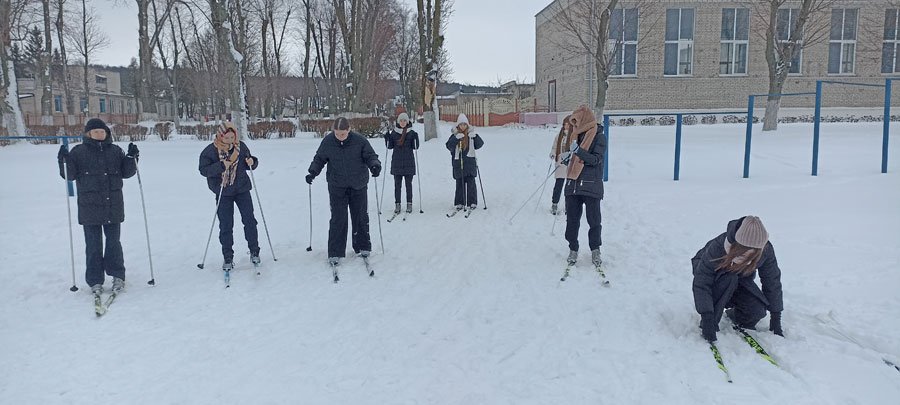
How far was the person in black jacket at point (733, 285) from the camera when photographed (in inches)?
181

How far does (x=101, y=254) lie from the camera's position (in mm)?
6301

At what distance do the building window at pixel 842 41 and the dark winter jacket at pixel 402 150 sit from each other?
1255 inches

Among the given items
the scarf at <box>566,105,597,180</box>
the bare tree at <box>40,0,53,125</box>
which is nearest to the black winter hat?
the scarf at <box>566,105,597,180</box>

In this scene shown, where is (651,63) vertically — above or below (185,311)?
above

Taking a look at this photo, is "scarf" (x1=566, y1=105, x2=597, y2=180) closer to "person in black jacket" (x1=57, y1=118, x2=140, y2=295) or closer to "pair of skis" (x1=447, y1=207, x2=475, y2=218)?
"pair of skis" (x1=447, y1=207, x2=475, y2=218)

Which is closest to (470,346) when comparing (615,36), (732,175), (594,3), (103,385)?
(103,385)

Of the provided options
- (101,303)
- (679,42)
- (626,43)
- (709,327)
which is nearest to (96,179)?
(101,303)

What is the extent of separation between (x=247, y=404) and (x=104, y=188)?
129 inches

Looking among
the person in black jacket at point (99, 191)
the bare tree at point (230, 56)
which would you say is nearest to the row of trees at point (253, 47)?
the bare tree at point (230, 56)

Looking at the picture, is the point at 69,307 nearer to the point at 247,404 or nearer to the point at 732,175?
the point at 247,404

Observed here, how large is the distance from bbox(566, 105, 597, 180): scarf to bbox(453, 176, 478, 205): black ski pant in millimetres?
3907

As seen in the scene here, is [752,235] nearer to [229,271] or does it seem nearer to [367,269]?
[367,269]

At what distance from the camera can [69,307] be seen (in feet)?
19.5

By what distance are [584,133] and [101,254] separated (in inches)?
194
